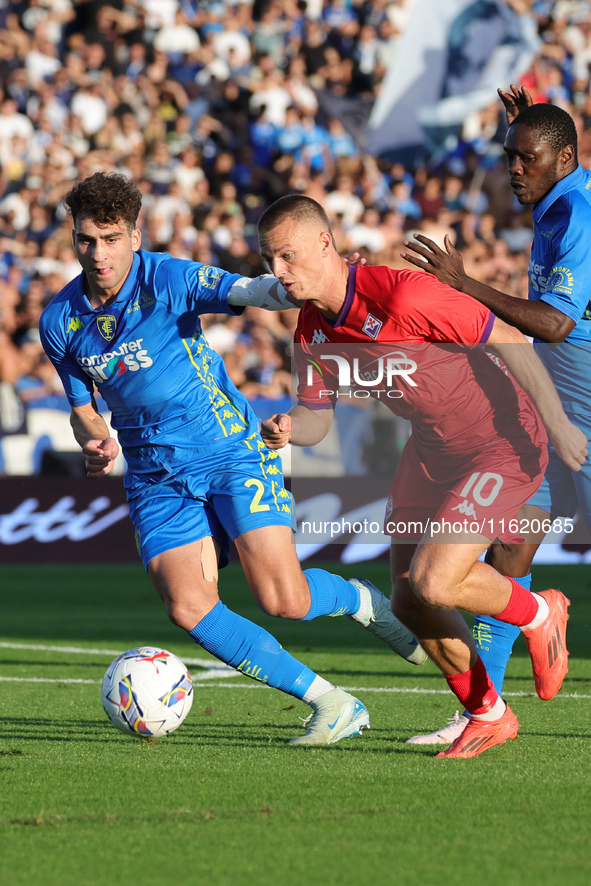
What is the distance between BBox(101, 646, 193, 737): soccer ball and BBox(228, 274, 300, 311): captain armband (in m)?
1.61

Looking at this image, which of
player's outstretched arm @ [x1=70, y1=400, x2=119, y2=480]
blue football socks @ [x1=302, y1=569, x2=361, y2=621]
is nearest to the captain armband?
player's outstretched arm @ [x1=70, y1=400, x2=119, y2=480]

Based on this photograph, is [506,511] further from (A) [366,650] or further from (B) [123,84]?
(B) [123,84]

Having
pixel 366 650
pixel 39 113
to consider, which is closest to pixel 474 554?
pixel 366 650

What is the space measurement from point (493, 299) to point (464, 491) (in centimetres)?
80

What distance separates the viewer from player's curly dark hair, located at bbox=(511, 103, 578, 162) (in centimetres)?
511

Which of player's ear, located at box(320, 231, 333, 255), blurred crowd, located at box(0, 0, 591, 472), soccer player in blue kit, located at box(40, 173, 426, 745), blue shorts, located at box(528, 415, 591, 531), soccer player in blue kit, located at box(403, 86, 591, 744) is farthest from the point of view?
blurred crowd, located at box(0, 0, 591, 472)

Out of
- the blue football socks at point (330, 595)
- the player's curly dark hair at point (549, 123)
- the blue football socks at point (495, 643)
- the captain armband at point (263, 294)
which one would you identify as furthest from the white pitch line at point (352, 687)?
the player's curly dark hair at point (549, 123)

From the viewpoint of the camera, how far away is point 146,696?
4.95m

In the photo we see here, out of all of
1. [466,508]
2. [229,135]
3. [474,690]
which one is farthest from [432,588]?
[229,135]

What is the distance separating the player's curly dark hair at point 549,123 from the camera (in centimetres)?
511

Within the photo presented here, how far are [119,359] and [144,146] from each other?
12641 mm

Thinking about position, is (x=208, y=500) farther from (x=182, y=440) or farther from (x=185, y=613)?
(x=185, y=613)

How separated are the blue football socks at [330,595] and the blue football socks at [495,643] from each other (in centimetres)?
61

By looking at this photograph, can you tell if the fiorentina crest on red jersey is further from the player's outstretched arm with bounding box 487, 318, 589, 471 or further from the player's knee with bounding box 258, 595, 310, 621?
the player's knee with bounding box 258, 595, 310, 621
